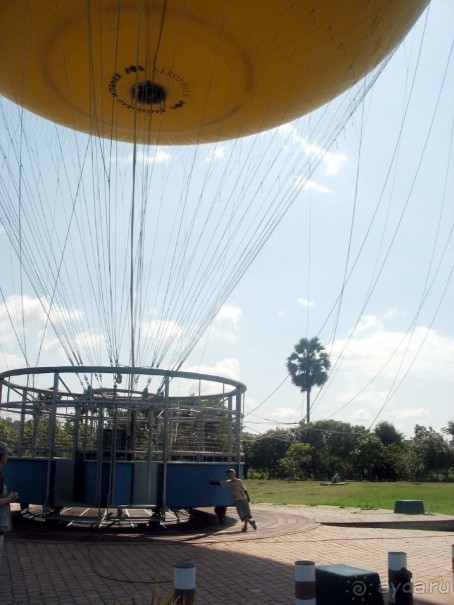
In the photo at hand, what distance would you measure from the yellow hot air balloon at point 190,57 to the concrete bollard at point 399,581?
7840mm

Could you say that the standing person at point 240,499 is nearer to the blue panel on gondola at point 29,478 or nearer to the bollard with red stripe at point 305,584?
the blue panel on gondola at point 29,478

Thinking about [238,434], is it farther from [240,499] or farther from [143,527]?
[143,527]

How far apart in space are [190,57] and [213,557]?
341 inches

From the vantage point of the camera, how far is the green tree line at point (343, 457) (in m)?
42.8

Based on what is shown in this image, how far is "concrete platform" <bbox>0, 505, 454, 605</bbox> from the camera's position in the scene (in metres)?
7.00

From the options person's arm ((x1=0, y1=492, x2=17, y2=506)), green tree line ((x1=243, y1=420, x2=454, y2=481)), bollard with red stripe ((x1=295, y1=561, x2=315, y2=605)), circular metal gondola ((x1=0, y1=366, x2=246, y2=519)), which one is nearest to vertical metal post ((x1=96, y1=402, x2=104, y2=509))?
circular metal gondola ((x1=0, y1=366, x2=246, y2=519))

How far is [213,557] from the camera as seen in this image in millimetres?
9234

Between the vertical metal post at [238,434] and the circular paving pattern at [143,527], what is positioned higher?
the vertical metal post at [238,434]

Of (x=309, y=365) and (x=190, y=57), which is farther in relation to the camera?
(x=309, y=365)

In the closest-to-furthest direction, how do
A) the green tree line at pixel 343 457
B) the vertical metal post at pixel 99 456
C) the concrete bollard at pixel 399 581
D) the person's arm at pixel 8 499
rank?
the concrete bollard at pixel 399 581 < the person's arm at pixel 8 499 < the vertical metal post at pixel 99 456 < the green tree line at pixel 343 457

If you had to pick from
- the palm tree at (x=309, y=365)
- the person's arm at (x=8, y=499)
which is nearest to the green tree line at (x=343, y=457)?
the palm tree at (x=309, y=365)

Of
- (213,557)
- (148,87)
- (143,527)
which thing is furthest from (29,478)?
(148,87)

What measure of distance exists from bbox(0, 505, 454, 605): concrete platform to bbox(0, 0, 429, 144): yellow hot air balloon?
7.36 meters

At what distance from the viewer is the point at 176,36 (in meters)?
10.9
